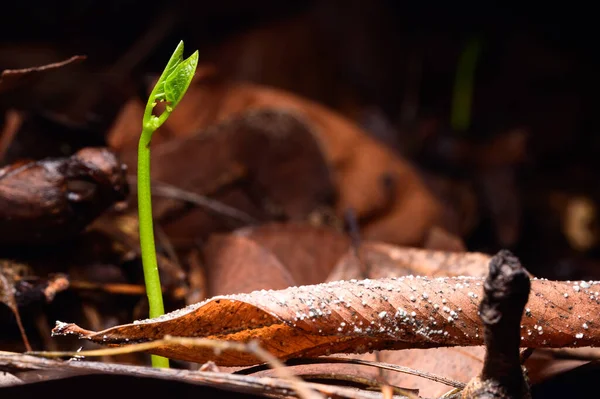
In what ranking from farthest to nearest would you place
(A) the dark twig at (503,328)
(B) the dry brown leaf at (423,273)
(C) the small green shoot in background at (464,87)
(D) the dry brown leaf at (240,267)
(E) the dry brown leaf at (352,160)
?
(C) the small green shoot in background at (464,87)
(E) the dry brown leaf at (352,160)
(D) the dry brown leaf at (240,267)
(B) the dry brown leaf at (423,273)
(A) the dark twig at (503,328)

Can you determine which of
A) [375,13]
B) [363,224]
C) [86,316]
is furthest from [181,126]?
[375,13]

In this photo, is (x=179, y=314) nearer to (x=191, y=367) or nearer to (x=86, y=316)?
(x=191, y=367)

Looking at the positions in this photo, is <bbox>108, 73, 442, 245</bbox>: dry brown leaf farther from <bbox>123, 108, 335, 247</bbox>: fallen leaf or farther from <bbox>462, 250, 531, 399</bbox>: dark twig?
<bbox>462, 250, 531, 399</bbox>: dark twig

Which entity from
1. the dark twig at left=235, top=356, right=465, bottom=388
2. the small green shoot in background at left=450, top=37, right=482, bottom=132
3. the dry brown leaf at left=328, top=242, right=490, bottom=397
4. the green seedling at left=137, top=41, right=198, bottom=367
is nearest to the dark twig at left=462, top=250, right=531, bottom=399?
the dark twig at left=235, top=356, right=465, bottom=388

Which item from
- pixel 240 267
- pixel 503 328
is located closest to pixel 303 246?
pixel 240 267

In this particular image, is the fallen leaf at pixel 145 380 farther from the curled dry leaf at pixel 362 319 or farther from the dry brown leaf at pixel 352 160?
the dry brown leaf at pixel 352 160

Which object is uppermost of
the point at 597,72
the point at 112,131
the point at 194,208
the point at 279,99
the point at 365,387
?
the point at 597,72

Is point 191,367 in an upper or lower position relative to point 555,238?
lower

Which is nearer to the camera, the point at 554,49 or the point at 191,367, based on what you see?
the point at 191,367

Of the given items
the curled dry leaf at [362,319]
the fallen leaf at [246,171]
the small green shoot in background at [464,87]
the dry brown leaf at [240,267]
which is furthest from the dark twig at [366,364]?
the small green shoot in background at [464,87]
